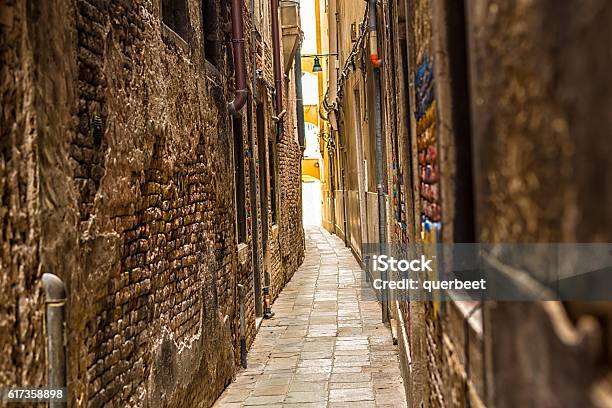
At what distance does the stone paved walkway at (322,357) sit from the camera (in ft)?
21.0

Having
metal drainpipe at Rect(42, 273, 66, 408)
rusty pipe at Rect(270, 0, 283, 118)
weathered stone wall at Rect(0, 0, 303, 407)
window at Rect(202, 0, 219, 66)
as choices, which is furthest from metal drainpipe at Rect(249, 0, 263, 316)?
metal drainpipe at Rect(42, 273, 66, 408)

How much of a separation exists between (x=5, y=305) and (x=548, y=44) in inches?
87.6

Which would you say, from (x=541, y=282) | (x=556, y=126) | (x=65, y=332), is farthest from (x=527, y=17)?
(x=65, y=332)

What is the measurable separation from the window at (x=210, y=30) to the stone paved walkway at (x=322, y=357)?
3.26 metres

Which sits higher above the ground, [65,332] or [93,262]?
[93,262]

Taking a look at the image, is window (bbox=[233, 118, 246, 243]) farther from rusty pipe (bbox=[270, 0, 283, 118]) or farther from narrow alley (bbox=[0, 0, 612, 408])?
rusty pipe (bbox=[270, 0, 283, 118])

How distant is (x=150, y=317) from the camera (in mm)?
4680

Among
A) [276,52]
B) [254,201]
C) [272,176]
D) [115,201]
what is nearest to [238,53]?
[254,201]

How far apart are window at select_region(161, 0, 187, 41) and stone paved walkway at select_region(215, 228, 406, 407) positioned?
3.23 meters

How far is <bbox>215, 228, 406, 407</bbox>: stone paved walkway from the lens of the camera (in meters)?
6.40

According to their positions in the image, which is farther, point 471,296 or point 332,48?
point 332,48

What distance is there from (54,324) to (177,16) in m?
3.68

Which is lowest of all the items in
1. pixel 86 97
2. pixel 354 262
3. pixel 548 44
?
pixel 354 262

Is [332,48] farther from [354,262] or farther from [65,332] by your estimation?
[65,332]
